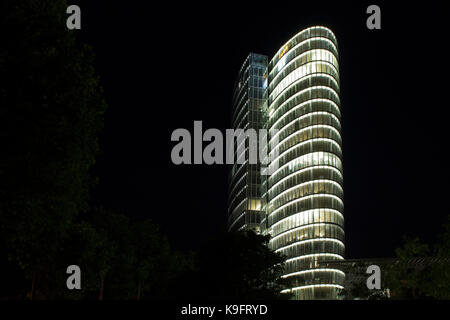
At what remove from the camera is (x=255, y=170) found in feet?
520

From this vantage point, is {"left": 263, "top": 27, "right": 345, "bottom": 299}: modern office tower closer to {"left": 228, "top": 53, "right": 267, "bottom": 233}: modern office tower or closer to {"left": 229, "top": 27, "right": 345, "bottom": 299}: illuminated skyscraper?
{"left": 229, "top": 27, "right": 345, "bottom": 299}: illuminated skyscraper

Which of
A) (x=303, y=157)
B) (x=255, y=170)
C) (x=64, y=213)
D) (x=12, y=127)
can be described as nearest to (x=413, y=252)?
(x=64, y=213)

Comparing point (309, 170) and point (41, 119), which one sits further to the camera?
point (309, 170)

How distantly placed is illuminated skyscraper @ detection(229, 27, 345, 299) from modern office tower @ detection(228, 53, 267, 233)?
1907 millimetres

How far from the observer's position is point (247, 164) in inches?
6284

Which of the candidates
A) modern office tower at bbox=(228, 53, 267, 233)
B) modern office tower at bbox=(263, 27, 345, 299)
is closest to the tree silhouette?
modern office tower at bbox=(263, 27, 345, 299)

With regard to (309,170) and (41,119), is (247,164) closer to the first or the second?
(309,170)

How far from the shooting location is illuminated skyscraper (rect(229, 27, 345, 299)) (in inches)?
4909

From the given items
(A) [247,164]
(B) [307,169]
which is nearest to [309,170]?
(B) [307,169]

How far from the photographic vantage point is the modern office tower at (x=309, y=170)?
409 ft

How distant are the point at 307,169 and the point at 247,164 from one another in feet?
103

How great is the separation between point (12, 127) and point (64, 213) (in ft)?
18.1

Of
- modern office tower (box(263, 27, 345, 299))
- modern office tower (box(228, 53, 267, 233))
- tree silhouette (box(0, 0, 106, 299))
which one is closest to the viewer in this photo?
tree silhouette (box(0, 0, 106, 299))
